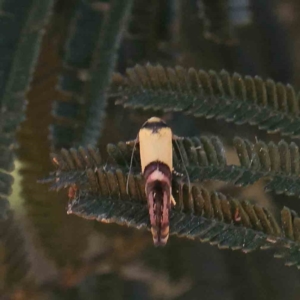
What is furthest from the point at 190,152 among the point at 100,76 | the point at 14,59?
the point at 14,59

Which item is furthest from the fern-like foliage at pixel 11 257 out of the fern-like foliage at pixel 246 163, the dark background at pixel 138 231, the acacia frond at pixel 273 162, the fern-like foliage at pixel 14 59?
the acacia frond at pixel 273 162

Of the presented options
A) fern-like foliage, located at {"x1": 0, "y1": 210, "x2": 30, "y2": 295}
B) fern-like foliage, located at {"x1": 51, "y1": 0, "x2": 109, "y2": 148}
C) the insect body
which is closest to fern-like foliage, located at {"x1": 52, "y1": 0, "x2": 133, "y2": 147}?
fern-like foliage, located at {"x1": 51, "y1": 0, "x2": 109, "y2": 148}

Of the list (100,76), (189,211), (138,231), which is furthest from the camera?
(138,231)

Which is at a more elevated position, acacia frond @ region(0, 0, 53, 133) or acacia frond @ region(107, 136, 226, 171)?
acacia frond @ region(0, 0, 53, 133)

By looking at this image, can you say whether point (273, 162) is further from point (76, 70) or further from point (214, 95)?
point (76, 70)

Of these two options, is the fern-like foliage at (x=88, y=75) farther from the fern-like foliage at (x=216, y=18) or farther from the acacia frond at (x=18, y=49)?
the fern-like foliage at (x=216, y=18)

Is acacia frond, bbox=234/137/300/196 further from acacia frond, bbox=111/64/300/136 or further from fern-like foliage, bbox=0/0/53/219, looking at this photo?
fern-like foliage, bbox=0/0/53/219
